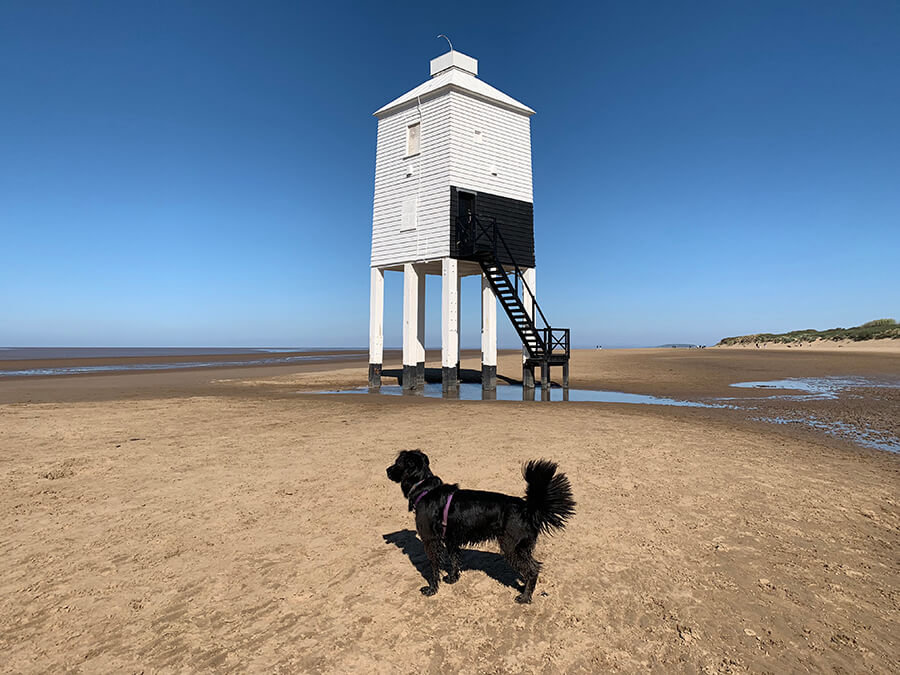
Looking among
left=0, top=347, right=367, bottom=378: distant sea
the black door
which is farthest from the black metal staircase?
left=0, top=347, right=367, bottom=378: distant sea

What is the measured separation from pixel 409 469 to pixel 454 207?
15.9 meters

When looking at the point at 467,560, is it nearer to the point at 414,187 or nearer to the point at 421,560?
the point at 421,560

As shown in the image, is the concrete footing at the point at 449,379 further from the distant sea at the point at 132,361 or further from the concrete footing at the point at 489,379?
the distant sea at the point at 132,361

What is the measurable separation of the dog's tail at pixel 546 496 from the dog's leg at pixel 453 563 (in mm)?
778

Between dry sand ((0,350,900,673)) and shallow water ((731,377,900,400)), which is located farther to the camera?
shallow water ((731,377,900,400))

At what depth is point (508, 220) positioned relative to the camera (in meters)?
20.6

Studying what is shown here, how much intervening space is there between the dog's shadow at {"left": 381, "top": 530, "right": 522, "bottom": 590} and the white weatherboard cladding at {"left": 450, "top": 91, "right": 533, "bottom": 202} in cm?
1595

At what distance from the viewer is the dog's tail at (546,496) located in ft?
12.8

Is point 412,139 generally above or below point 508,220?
above

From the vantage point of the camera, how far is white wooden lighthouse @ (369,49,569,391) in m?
19.1

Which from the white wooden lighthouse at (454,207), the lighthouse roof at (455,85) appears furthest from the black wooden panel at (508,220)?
the lighthouse roof at (455,85)

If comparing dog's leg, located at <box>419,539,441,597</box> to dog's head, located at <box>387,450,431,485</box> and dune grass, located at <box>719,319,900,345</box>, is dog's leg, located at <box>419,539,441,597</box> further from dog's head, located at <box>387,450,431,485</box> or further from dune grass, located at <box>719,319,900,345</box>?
dune grass, located at <box>719,319,900,345</box>

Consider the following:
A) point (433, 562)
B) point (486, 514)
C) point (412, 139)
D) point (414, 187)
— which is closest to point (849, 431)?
point (486, 514)

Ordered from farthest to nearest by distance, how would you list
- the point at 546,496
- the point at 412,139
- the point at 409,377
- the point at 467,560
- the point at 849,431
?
the point at 409,377 < the point at 412,139 < the point at 849,431 < the point at 467,560 < the point at 546,496
